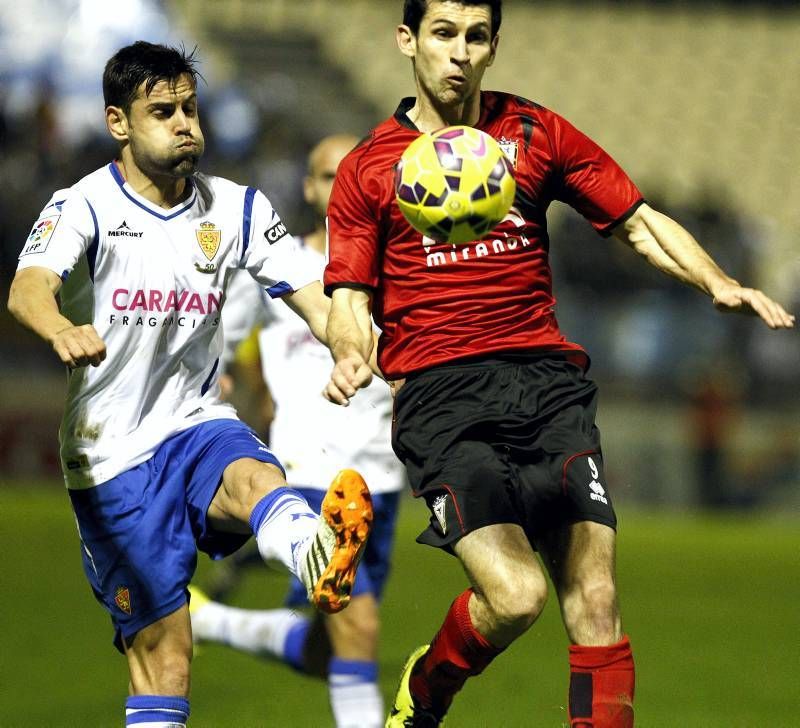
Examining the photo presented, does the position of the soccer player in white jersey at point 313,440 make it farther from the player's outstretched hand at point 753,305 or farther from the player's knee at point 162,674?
A: the player's outstretched hand at point 753,305

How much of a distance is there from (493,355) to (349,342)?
18.6 inches

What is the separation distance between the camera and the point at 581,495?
15.5 feet

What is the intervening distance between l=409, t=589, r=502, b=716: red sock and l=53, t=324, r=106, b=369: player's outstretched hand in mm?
1456

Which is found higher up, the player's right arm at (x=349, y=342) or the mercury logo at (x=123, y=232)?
the mercury logo at (x=123, y=232)

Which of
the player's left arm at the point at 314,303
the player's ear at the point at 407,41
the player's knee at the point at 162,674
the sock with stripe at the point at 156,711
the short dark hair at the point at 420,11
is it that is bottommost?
the sock with stripe at the point at 156,711

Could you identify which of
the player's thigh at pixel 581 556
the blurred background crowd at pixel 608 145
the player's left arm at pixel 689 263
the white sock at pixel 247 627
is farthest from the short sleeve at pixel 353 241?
the blurred background crowd at pixel 608 145

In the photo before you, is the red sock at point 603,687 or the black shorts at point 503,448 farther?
the black shorts at point 503,448

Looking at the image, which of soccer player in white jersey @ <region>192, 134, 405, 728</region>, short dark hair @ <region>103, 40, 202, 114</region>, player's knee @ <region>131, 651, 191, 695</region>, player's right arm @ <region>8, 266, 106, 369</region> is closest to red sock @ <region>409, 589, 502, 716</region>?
player's knee @ <region>131, 651, 191, 695</region>

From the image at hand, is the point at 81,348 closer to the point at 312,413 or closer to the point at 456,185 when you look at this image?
the point at 456,185

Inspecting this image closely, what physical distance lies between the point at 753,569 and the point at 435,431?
966 cm

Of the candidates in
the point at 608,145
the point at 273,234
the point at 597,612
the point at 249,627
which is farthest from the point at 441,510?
the point at 608,145

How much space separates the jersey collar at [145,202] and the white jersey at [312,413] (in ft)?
5.75

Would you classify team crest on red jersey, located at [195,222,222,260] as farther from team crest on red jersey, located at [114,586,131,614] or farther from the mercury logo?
team crest on red jersey, located at [114,586,131,614]

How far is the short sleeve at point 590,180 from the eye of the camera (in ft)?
16.5
